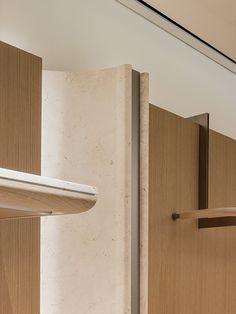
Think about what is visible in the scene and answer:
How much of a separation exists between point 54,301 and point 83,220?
0.20 m

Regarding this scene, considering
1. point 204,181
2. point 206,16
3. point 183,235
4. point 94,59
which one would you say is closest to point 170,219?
point 183,235

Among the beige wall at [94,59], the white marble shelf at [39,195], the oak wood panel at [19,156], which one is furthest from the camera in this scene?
the beige wall at [94,59]

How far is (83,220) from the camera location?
1.26 m

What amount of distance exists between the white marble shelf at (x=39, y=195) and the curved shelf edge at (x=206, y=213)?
77 cm

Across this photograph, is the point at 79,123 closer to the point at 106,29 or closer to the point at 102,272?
the point at 102,272

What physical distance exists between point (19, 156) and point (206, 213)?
2.09ft

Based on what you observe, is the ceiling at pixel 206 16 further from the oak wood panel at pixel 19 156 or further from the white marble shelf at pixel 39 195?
the white marble shelf at pixel 39 195

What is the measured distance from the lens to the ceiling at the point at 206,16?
1.84m

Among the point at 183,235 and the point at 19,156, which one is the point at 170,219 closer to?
the point at 183,235

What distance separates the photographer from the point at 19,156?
3.40 feet

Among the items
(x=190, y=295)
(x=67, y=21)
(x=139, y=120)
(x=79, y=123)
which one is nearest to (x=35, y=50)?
(x=67, y=21)

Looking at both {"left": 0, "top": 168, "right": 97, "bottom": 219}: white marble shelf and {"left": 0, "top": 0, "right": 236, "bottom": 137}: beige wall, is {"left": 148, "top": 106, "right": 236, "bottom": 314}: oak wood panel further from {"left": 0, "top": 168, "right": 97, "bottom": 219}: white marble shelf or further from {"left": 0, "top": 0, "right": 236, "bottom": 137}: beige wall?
{"left": 0, "top": 168, "right": 97, "bottom": 219}: white marble shelf

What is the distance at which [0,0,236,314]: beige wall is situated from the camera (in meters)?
1.25

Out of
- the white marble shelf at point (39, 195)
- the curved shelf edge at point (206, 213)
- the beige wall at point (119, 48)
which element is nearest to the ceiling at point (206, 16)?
the beige wall at point (119, 48)
